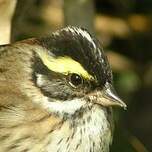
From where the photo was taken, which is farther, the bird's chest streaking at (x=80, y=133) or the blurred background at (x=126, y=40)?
the blurred background at (x=126, y=40)

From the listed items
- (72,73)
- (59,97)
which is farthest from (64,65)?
(59,97)

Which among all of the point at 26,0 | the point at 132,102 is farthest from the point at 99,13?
the point at 26,0

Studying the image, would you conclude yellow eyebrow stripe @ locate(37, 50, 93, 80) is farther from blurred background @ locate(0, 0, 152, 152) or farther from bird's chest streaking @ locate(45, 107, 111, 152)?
blurred background @ locate(0, 0, 152, 152)

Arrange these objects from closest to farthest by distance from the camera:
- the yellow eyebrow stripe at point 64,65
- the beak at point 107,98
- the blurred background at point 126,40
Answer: the yellow eyebrow stripe at point 64,65 < the beak at point 107,98 < the blurred background at point 126,40

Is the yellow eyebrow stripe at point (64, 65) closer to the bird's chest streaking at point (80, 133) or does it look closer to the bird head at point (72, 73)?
the bird head at point (72, 73)

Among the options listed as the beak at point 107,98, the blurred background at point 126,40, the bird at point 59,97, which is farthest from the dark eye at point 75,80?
the blurred background at point 126,40

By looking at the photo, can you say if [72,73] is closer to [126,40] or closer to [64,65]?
[64,65]

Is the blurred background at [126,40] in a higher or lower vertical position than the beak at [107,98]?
higher
